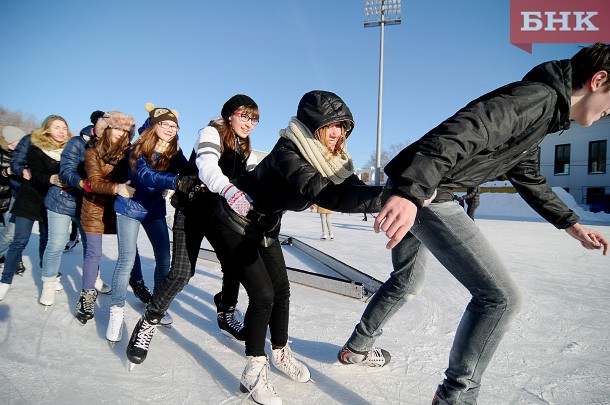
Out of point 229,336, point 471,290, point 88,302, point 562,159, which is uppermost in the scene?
point 471,290

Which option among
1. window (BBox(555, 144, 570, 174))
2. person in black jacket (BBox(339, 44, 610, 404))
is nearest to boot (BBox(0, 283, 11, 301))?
person in black jacket (BBox(339, 44, 610, 404))

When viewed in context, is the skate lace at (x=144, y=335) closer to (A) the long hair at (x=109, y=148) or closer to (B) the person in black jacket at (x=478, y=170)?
(A) the long hair at (x=109, y=148)

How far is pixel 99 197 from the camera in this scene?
8.82 feet

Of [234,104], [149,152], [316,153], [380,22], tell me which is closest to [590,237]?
[316,153]

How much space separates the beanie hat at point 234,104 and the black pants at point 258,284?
85 centimetres

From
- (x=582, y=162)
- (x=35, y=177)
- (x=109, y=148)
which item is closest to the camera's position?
(x=109, y=148)

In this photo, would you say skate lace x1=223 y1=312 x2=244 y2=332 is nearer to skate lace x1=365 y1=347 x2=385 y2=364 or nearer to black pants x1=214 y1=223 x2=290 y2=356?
black pants x1=214 y1=223 x2=290 y2=356

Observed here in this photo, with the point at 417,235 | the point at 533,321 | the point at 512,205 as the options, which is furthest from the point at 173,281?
the point at 512,205

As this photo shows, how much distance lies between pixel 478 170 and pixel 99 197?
267cm

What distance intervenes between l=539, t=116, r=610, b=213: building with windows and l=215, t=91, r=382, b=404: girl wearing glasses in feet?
80.1

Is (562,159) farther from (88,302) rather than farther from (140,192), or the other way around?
(88,302)

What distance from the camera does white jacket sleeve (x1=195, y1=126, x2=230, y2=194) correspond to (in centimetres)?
175

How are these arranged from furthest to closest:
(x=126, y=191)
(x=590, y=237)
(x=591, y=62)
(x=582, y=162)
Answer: (x=582, y=162) < (x=126, y=191) < (x=590, y=237) < (x=591, y=62)

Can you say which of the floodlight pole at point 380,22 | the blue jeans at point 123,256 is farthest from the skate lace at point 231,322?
the floodlight pole at point 380,22
